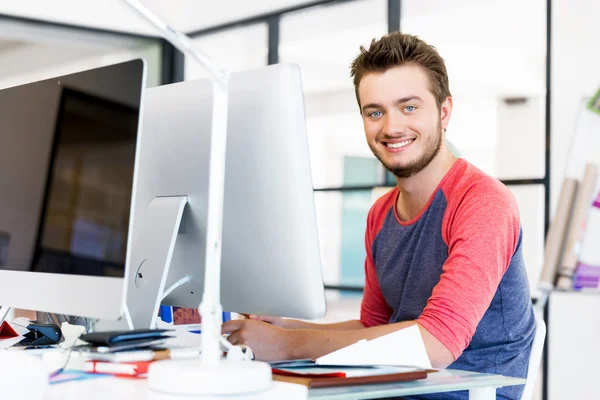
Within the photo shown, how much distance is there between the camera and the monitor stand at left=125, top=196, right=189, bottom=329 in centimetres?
127

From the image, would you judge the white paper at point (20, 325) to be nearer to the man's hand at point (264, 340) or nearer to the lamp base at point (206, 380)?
the man's hand at point (264, 340)

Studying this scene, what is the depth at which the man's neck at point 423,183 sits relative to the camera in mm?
1741

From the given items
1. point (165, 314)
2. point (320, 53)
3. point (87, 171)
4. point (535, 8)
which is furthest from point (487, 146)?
point (87, 171)

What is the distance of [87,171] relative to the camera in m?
1.13

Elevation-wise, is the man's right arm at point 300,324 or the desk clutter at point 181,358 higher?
the man's right arm at point 300,324

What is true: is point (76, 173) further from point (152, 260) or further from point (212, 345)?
point (212, 345)

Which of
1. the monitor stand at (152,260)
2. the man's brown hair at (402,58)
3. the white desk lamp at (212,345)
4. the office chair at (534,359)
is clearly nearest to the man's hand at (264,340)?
the monitor stand at (152,260)

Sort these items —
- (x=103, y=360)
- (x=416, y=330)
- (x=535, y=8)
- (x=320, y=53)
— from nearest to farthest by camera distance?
(x=103, y=360)
(x=416, y=330)
(x=535, y=8)
(x=320, y=53)

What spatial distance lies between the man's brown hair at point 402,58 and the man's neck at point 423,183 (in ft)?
0.50

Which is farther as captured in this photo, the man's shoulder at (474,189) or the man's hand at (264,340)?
the man's shoulder at (474,189)

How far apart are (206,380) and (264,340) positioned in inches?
18.4

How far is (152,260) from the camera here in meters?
1.30

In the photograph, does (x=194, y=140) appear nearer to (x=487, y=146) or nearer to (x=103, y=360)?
(x=103, y=360)

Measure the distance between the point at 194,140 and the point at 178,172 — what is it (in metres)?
0.07
